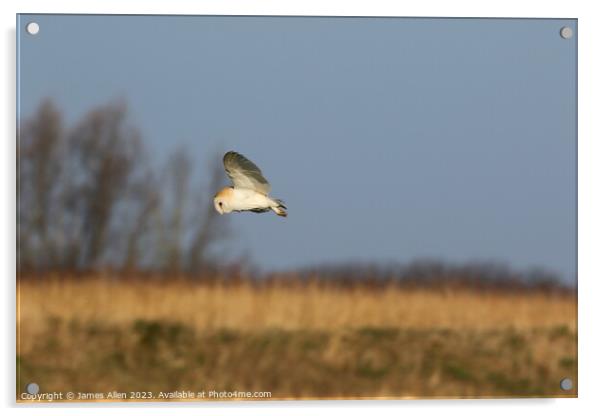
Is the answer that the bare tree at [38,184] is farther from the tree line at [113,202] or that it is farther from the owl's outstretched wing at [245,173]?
the owl's outstretched wing at [245,173]

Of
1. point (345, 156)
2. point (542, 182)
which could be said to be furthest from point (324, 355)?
point (542, 182)

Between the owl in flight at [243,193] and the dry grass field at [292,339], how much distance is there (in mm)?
316

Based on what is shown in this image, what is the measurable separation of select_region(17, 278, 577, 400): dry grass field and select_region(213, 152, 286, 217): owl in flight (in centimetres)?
32

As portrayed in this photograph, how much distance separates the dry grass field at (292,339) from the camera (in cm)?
440

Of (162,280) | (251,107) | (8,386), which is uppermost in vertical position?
(251,107)

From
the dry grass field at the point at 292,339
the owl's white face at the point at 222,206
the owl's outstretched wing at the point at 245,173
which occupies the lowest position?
the dry grass field at the point at 292,339

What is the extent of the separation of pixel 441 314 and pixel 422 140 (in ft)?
2.40

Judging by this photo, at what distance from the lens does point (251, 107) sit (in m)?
4.48

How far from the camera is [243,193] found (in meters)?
4.48

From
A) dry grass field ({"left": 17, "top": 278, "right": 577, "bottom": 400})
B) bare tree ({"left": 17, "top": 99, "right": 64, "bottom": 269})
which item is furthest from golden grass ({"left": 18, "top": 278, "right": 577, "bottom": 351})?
bare tree ({"left": 17, "top": 99, "right": 64, "bottom": 269})

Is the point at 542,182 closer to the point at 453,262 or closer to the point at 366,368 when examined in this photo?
the point at 453,262

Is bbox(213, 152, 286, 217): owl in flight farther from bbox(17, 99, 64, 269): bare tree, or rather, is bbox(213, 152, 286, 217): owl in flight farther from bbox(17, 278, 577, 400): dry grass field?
bbox(17, 99, 64, 269): bare tree

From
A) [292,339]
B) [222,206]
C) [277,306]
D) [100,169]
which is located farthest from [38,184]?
[292,339]

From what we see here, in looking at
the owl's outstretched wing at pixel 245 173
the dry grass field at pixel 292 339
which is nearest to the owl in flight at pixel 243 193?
the owl's outstretched wing at pixel 245 173
